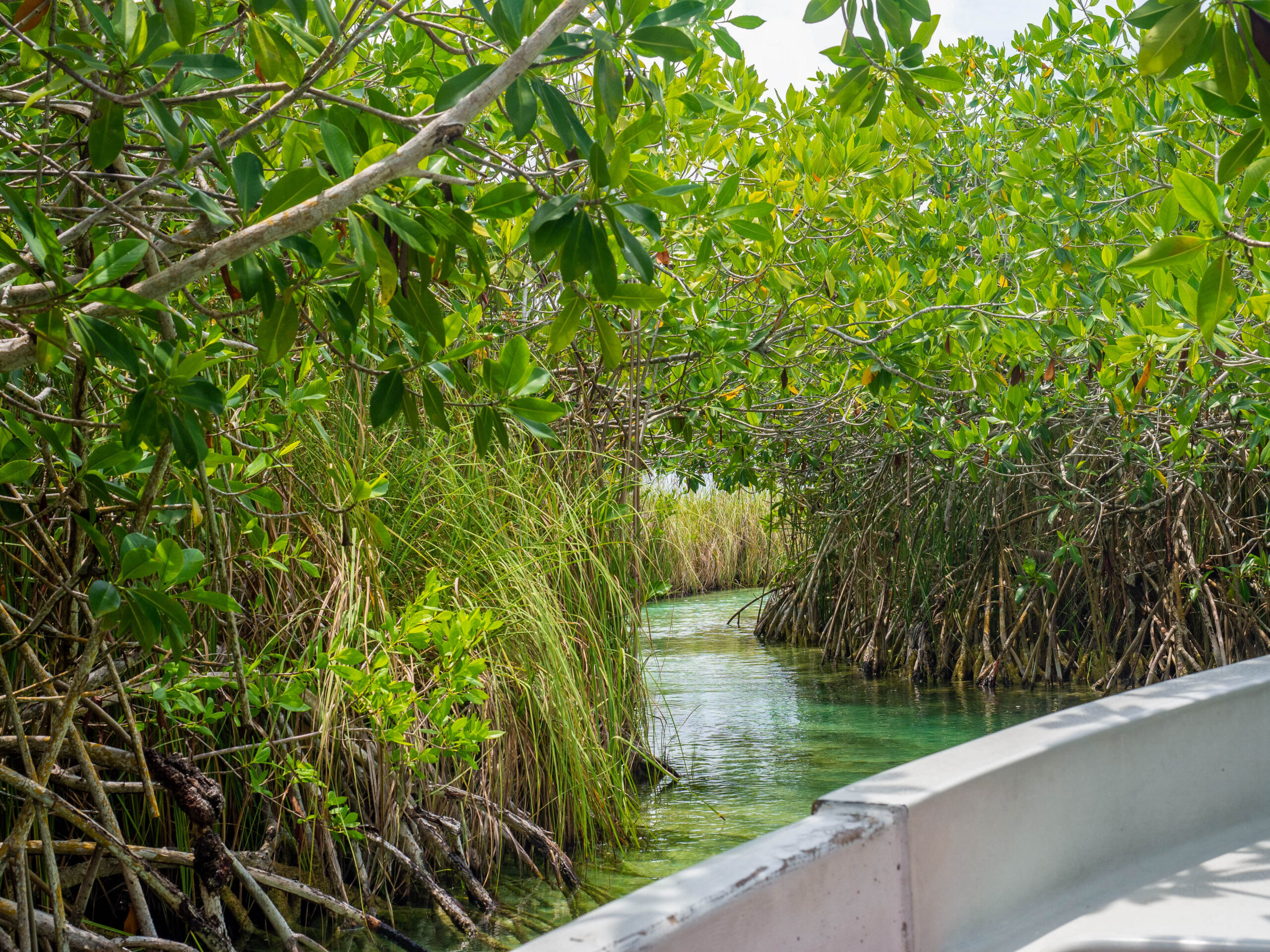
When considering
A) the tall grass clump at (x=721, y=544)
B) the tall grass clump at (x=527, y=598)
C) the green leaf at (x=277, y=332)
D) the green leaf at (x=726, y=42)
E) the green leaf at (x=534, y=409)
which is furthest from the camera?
the tall grass clump at (x=721, y=544)

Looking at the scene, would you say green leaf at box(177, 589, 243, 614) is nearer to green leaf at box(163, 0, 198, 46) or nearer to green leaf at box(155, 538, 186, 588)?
green leaf at box(155, 538, 186, 588)

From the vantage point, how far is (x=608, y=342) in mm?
1524

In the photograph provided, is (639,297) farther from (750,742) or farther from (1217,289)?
(750,742)

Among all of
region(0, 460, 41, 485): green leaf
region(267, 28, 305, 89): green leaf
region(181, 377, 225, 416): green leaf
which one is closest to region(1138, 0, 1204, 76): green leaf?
region(267, 28, 305, 89): green leaf

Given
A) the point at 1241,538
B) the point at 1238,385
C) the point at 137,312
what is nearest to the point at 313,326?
the point at 137,312

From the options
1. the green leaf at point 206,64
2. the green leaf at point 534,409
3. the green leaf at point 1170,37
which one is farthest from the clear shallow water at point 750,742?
the green leaf at point 1170,37

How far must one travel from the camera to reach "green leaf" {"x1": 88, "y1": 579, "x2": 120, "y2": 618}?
4.77 feet

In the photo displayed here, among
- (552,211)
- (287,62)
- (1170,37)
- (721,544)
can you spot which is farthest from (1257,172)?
(721,544)

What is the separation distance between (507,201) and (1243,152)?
1.03m

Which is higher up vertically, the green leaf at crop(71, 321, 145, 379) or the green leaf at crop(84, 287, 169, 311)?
the green leaf at crop(84, 287, 169, 311)

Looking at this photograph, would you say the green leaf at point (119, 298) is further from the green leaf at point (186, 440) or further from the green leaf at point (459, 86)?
the green leaf at point (459, 86)

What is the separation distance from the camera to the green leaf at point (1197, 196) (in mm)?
1766

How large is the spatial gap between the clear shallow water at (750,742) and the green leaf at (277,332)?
6.27ft

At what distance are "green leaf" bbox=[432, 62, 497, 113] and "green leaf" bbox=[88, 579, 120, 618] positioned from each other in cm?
83
